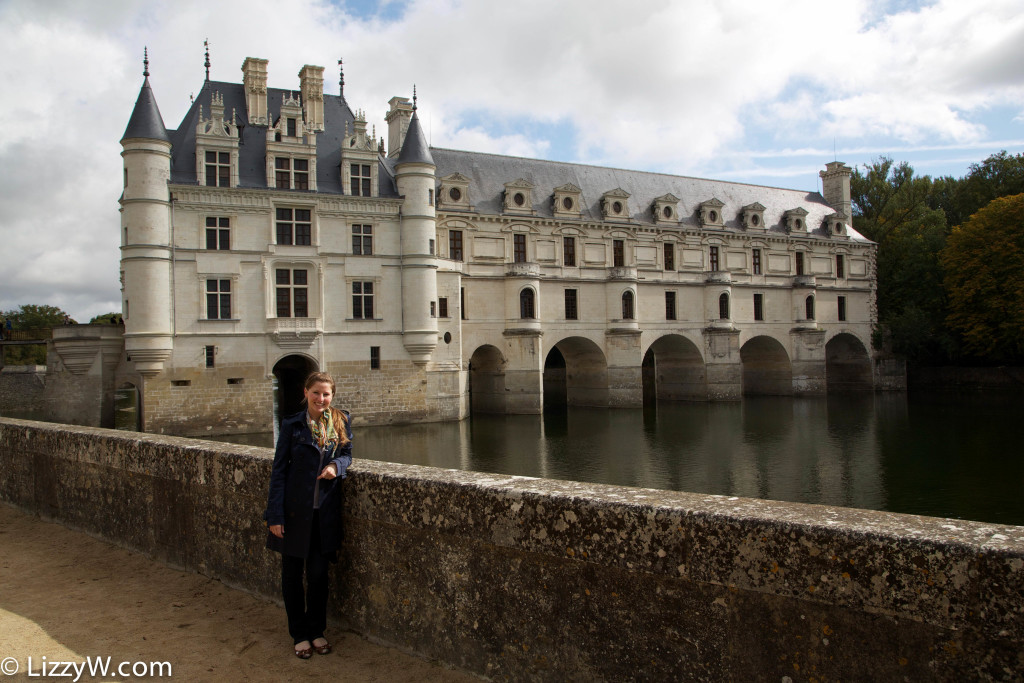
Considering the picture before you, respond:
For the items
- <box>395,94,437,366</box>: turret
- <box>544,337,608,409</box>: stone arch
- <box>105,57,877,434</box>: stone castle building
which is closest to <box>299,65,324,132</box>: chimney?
<box>105,57,877,434</box>: stone castle building

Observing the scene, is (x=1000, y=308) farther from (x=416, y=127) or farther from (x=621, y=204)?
(x=416, y=127)

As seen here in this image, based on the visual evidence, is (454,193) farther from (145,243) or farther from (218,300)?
(145,243)

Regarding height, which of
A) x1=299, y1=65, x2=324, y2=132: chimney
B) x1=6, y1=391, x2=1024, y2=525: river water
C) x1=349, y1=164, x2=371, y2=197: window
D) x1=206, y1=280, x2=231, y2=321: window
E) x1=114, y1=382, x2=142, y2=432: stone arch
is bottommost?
x1=6, y1=391, x2=1024, y2=525: river water

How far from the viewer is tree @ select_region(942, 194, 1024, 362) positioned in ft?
123

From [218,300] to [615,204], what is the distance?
20.1 metres

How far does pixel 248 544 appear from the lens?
4500 millimetres

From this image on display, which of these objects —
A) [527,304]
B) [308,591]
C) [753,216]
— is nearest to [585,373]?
[527,304]

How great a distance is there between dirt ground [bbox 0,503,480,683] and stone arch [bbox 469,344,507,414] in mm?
27961

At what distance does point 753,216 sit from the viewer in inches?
1651

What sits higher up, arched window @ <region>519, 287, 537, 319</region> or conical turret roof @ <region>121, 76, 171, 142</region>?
conical turret roof @ <region>121, 76, 171, 142</region>

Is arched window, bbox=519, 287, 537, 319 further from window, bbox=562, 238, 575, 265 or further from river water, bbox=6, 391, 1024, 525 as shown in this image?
river water, bbox=6, 391, 1024, 525

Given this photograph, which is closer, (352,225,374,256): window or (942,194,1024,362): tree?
(352,225,374,256): window

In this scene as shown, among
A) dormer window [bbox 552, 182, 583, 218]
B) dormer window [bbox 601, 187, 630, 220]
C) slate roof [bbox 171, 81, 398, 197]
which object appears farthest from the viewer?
dormer window [bbox 601, 187, 630, 220]

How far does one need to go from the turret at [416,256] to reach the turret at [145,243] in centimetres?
864
